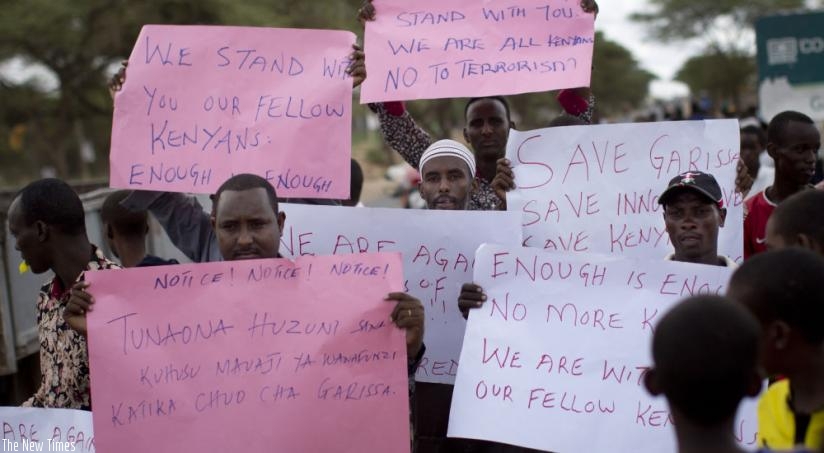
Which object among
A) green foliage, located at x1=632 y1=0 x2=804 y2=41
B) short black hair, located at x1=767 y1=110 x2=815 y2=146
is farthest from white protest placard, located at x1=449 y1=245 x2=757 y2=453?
green foliage, located at x1=632 y1=0 x2=804 y2=41

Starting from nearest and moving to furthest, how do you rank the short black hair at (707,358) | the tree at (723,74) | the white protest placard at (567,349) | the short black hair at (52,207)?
the short black hair at (707,358)
the white protest placard at (567,349)
the short black hair at (52,207)
the tree at (723,74)

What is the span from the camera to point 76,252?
3.18 meters

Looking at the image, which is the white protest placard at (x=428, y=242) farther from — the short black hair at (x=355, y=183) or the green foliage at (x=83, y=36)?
the green foliage at (x=83, y=36)

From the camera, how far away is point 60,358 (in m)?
3.06

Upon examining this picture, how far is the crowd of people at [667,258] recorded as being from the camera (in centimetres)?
175

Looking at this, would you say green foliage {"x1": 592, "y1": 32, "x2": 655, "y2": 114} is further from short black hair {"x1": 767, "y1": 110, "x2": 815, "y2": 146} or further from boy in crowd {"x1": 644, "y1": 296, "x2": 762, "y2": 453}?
boy in crowd {"x1": 644, "y1": 296, "x2": 762, "y2": 453}

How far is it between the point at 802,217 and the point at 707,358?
3.26 feet

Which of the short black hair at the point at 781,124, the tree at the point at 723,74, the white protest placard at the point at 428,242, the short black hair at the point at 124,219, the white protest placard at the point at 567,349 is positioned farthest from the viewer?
the tree at the point at 723,74

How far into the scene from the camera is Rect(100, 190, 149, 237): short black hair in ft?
13.6

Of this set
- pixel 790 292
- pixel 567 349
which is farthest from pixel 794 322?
pixel 567 349

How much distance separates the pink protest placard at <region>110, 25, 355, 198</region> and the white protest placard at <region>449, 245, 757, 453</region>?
0.83 m

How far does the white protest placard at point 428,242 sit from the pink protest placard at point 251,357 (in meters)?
0.52

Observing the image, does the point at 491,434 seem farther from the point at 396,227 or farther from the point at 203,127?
the point at 203,127

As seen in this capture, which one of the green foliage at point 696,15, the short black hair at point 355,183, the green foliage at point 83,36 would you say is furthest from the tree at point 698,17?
the short black hair at point 355,183
